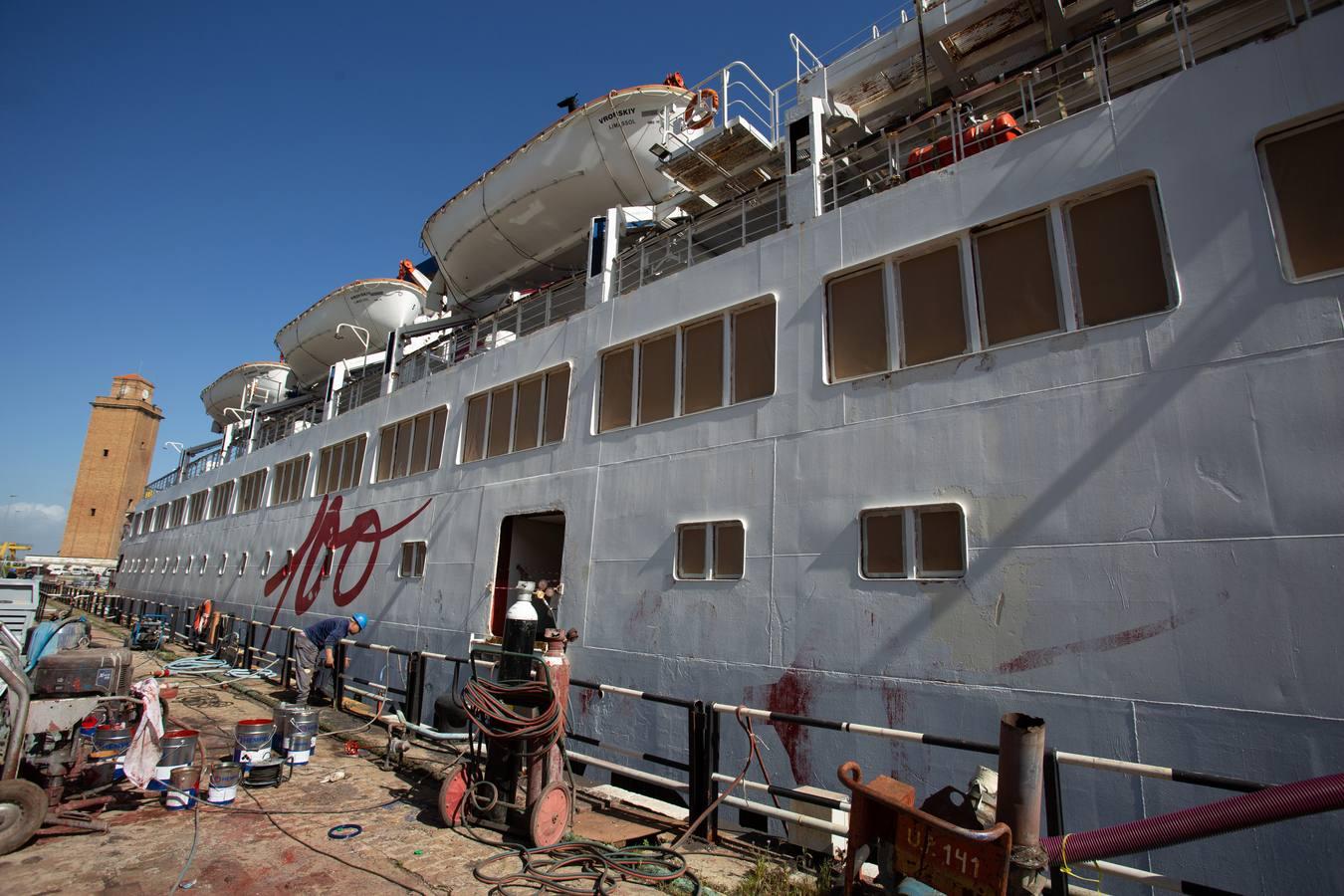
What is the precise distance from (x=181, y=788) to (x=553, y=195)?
42.0ft

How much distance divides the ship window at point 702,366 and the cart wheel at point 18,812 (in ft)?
22.1

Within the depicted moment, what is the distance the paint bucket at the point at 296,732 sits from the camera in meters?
7.13

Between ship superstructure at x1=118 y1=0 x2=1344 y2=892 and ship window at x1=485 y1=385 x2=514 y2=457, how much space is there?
0.36 ft

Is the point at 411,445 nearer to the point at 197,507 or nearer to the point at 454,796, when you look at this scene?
the point at 454,796

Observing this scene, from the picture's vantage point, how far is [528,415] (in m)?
11.2

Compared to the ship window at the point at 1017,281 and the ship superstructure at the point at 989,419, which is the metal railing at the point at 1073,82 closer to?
the ship superstructure at the point at 989,419

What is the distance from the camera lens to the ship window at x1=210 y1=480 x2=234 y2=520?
2416cm

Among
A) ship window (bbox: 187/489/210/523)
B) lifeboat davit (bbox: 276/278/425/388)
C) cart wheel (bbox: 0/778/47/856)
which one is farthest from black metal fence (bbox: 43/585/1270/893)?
ship window (bbox: 187/489/210/523)

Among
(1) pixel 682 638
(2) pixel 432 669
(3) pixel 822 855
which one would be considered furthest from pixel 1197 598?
(2) pixel 432 669

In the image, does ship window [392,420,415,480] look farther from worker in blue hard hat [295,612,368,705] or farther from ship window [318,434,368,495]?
worker in blue hard hat [295,612,368,705]

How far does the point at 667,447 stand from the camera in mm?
8617

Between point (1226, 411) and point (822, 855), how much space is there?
14.5ft

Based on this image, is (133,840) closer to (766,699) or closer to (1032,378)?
(766,699)

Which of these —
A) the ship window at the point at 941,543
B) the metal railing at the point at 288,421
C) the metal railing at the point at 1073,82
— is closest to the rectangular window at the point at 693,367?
the metal railing at the point at 1073,82
